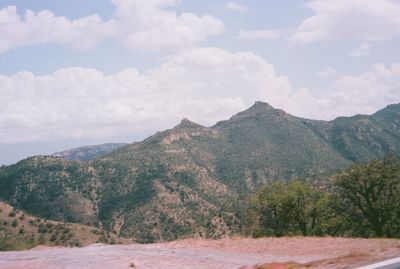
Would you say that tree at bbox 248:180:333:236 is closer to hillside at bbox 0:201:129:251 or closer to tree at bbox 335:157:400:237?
tree at bbox 335:157:400:237

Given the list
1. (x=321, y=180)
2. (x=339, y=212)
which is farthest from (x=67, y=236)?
(x=321, y=180)

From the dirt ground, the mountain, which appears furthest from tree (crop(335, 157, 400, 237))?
the mountain

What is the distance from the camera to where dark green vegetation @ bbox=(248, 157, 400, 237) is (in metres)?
41.3

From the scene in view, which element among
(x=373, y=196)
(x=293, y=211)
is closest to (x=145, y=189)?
(x=293, y=211)

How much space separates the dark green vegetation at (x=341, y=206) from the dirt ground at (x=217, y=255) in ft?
77.6

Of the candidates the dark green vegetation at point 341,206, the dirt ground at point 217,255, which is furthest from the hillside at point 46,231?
the dirt ground at point 217,255

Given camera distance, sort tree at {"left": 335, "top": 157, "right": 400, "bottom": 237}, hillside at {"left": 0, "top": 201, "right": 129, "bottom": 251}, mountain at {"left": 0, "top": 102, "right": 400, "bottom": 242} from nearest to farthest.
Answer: tree at {"left": 335, "top": 157, "right": 400, "bottom": 237} < hillside at {"left": 0, "top": 201, "right": 129, "bottom": 251} < mountain at {"left": 0, "top": 102, "right": 400, "bottom": 242}

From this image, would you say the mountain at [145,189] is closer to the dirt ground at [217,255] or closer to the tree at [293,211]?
the tree at [293,211]

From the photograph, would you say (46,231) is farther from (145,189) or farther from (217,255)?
(217,255)

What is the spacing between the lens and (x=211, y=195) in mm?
135125

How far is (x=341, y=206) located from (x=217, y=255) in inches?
1311

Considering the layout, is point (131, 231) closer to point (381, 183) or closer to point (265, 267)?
point (381, 183)

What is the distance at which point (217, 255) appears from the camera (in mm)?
14445

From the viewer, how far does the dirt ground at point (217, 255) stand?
12414mm
